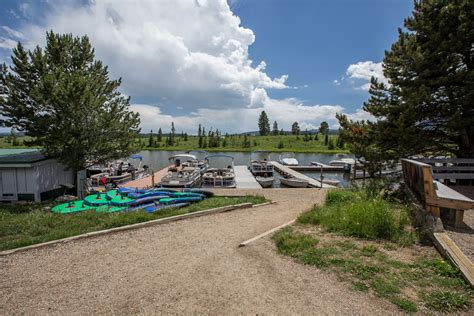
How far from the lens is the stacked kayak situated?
9.49 metres

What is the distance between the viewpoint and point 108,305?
363 centimetres

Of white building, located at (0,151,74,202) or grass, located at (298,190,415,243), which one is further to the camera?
white building, located at (0,151,74,202)

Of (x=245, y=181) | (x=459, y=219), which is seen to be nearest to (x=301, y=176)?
(x=245, y=181)

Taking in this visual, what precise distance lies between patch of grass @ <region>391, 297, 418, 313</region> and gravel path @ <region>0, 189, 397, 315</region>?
0.33ft

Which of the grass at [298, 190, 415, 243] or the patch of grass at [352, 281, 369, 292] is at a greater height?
the grass at [298, 190, 415, 243]

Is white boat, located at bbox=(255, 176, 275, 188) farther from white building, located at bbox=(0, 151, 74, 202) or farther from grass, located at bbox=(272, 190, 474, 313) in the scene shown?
white building, located at bbox=(0, 151, 74, 202)

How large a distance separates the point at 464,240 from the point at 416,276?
1.90 m

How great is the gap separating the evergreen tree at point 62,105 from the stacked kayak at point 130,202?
9.87ft

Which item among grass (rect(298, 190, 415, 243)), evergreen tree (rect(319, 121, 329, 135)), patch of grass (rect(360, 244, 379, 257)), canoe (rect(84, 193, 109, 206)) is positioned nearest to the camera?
patch of grass (rect(360, 244, 379, 257))

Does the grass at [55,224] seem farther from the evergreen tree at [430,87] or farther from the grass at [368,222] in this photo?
the evergreen tree at [430,87]

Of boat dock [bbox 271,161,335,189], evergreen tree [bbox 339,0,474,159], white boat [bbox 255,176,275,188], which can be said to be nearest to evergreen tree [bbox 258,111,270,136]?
boat dock [bbox 271,161,335,189]

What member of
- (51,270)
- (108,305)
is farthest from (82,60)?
(108,305)

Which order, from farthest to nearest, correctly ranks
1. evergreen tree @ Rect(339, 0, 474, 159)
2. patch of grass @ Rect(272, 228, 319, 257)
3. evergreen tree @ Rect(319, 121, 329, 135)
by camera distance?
1. evergreen tree @ Rect(319, 121, 329, 135)
2. evergreen tree @ Rect(339, 0, 474, 159)
3. patch of grass @ Rect(272, 228, 319, 257)

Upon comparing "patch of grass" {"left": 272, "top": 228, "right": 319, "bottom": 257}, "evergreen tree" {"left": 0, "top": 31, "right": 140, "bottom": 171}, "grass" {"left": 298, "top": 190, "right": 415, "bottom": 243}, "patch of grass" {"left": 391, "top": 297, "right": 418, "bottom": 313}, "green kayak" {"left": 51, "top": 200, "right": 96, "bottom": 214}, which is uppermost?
"evergreen tree" {"left": 0, "top": 31, "right": 140, "bottom": 171}
